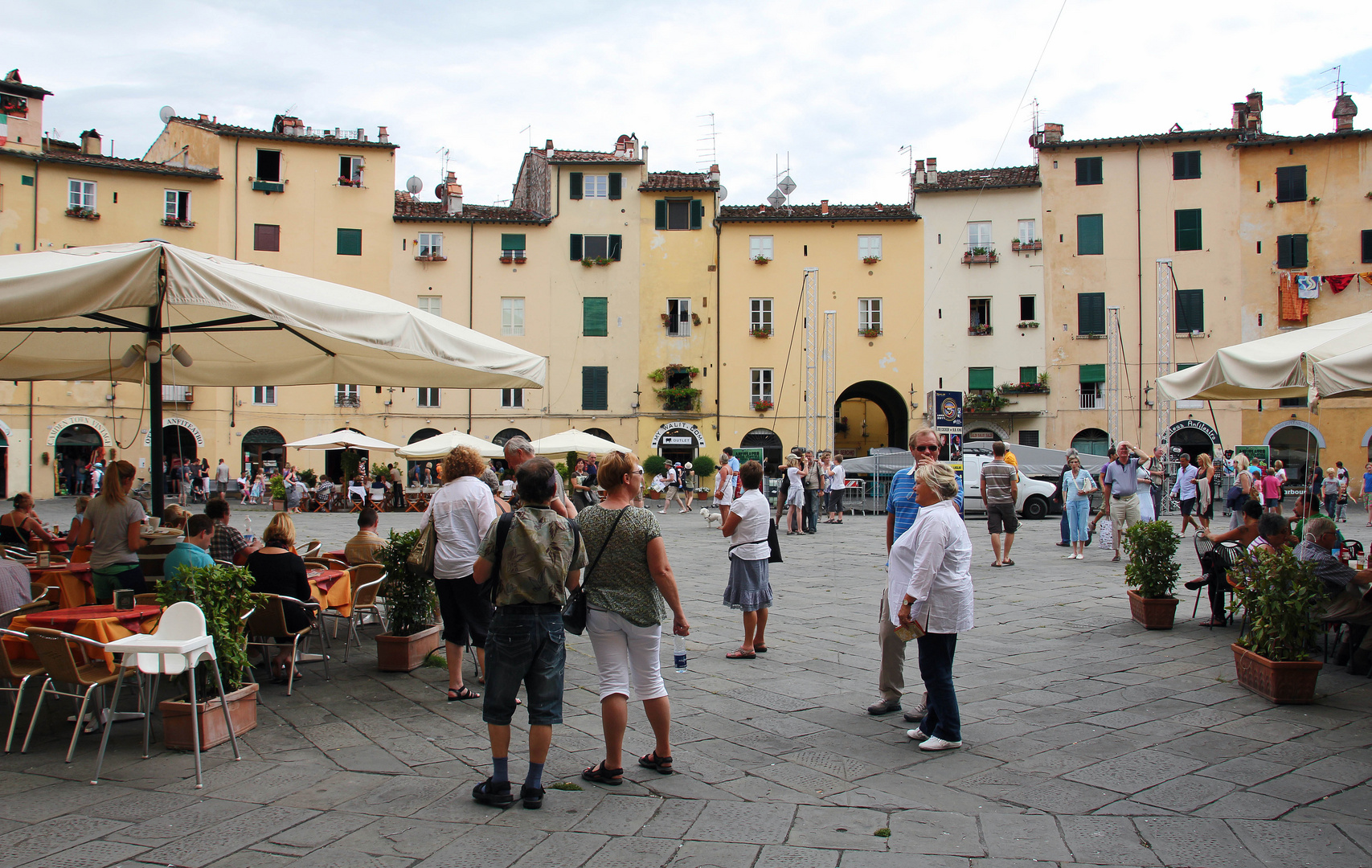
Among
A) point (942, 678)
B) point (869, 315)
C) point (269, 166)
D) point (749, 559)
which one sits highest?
point (269, 166)

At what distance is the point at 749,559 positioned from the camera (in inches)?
261

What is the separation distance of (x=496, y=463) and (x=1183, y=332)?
24382mm

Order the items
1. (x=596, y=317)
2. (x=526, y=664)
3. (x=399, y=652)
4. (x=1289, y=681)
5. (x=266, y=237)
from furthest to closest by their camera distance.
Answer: (x=596, y=317)
(x=266, y=237)
(x=399, y=652)
(x=1289, y=681)
(x=526, y=664)

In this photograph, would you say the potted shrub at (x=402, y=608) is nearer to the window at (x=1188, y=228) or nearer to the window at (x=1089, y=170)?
the window at (x=1089, y=170)

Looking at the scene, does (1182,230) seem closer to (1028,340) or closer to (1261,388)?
(1028,340)

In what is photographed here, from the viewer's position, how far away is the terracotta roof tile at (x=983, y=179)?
3319 centimetres

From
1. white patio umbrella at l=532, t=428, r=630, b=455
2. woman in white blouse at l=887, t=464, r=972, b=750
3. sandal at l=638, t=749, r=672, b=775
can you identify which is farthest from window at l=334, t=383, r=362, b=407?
woman in white blouse at l=887, t=464, r=972, b=750

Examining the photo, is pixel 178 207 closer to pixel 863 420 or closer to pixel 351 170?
pixel 351 170

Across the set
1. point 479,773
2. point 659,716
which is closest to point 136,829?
point 479,773

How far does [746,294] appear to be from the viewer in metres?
34.2

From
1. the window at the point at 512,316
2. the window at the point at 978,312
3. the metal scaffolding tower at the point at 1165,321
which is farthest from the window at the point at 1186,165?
the window at the point at 512,316

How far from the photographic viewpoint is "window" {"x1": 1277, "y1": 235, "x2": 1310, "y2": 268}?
3198 cm

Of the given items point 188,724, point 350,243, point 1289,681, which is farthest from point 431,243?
point 1289,681

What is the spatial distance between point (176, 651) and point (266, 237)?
31.4 meters
